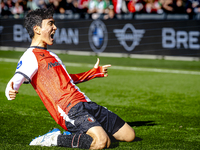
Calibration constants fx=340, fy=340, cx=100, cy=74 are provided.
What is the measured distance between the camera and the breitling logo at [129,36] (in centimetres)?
1357

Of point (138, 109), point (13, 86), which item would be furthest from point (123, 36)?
point (13, 86)

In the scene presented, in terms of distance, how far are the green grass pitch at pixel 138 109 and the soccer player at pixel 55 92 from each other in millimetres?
257

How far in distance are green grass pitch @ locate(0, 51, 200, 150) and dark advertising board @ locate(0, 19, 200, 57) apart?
2461mm

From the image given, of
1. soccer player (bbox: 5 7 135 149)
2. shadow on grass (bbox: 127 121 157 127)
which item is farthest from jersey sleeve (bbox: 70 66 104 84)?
shadow on grass (bbox: 127 121 157 127)

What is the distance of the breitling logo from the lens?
534 inches

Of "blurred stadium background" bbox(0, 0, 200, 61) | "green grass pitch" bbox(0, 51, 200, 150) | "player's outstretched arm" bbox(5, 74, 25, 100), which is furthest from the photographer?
"blurred stadium background" bbox(0, 0, 200, 61)

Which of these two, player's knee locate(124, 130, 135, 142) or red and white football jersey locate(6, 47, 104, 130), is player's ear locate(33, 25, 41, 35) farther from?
player's knee locate(124, 130, 135, 142)

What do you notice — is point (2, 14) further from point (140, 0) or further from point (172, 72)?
point (172, 72)

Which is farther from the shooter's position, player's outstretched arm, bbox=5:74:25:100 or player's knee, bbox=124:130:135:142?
player's knee, bbox=124:130:135:142

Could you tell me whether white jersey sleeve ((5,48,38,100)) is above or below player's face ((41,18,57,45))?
below

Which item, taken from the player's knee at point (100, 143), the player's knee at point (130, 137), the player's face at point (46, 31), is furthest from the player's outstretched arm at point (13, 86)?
the player's knee at point (130, 137)

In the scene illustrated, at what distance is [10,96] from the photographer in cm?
355

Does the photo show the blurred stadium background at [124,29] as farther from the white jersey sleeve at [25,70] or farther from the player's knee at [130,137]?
the white jersey sleeve at [25,70]

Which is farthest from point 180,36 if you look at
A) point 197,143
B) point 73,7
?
point 197,143
